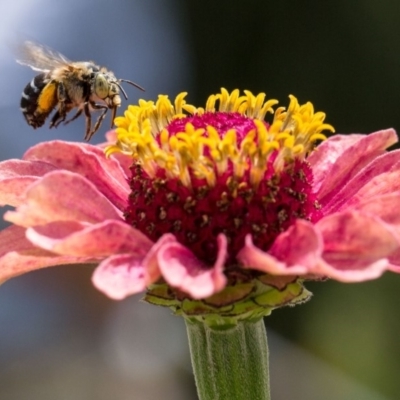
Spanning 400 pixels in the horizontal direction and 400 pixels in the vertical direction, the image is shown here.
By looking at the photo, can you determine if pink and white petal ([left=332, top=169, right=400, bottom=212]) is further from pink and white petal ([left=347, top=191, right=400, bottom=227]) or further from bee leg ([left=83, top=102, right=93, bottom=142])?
bee leg ([left=83, top=102, right=93, bottom=142])

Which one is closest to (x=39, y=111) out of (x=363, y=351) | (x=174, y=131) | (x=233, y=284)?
(x=174, y=131)

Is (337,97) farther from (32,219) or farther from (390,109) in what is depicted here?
(32,219)

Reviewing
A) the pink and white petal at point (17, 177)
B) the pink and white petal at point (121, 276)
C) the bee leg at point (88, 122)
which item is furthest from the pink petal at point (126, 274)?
the bee leg at point (88, 122)

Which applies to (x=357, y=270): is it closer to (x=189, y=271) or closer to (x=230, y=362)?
(x=189, y=271)

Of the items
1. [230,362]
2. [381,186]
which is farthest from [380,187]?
[230,362]

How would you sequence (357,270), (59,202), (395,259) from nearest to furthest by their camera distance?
(357,270), (59,202), (395,259)

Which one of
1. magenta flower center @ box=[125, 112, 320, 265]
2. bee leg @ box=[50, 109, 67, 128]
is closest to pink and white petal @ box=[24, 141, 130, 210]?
magenta flower center @ box=[125, 112, 320, 265]
